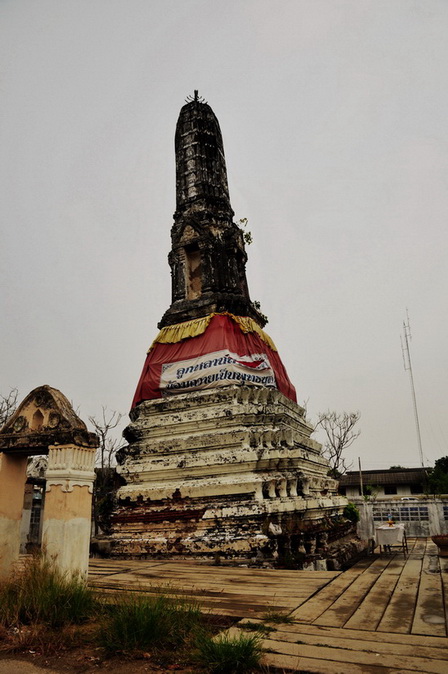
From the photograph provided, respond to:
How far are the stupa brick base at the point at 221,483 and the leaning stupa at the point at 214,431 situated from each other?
3 centimetres

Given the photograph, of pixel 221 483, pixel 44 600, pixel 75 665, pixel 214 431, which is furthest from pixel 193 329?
pixel 75 665

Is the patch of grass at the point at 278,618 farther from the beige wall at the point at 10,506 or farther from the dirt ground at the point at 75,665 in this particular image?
the beige wall at the point at 10,506

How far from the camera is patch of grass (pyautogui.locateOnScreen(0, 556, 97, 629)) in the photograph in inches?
174

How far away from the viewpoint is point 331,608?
4.91 metres

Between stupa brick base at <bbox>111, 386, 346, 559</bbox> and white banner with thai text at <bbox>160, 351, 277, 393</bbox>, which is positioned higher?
white banner with thai text at <bbox>160, 351, 277, 393</bbox>

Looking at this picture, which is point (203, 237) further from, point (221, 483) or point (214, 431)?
point (221, 483)

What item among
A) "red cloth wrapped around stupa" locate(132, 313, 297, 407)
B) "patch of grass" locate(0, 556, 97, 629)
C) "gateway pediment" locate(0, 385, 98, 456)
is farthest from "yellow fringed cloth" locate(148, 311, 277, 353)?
"patch of grass" locate(0, 556, 97, 629)

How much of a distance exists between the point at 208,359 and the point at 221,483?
396cm

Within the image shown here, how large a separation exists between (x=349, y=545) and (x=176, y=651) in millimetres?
10178

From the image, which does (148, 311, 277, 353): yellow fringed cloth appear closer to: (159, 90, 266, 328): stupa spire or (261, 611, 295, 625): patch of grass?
(159, 90, 266, 328): stupa spire

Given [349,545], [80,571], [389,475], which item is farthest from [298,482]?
[389,475]

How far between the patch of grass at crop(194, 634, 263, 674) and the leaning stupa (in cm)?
599

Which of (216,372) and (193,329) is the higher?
(193,329)

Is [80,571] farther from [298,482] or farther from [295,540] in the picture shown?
[298,482]
